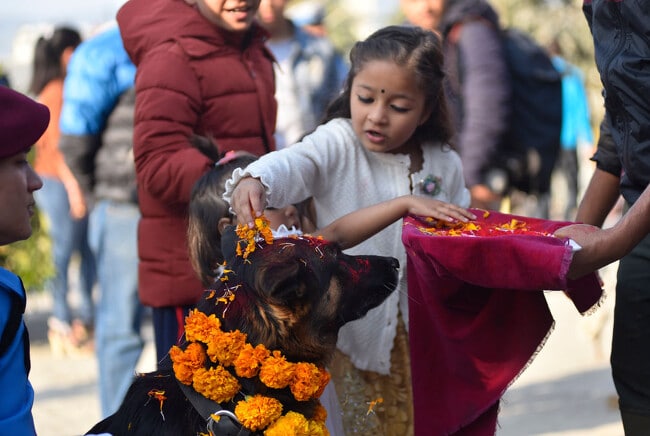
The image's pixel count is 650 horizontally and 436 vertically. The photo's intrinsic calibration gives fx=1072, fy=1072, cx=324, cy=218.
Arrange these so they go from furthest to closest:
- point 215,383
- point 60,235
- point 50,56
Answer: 1. point 60,235
2. point 50,56
3. point 215,383

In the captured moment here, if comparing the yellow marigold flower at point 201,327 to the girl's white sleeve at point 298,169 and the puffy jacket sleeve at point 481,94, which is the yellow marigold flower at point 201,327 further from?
the puffy jacket sleeve at point 481,94

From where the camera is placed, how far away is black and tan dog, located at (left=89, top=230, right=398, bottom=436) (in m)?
3.33

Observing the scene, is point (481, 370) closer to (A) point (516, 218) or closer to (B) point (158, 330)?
(A) point (516, 218)

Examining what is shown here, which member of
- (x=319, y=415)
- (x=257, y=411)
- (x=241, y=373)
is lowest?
(x=319, y=415)

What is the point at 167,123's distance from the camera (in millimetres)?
4707

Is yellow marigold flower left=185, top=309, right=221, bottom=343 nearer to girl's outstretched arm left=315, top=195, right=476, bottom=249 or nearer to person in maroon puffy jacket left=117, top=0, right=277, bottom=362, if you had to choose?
girl's outstretched arm left=315, top=195, right=476, bottom=249

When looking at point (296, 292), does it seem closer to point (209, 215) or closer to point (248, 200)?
point (248, 200)

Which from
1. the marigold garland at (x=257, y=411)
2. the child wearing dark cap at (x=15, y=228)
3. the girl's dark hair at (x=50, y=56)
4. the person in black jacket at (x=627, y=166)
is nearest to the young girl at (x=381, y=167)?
the person in black jacket at (x=627, y=166)

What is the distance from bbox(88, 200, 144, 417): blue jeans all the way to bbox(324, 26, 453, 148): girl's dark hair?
2.34 metres

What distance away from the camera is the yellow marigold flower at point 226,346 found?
3.29m

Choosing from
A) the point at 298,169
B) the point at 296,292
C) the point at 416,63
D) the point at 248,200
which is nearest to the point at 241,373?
the point at 296,292

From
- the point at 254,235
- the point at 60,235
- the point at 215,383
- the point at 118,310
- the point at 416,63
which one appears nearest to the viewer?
the point at 215,383

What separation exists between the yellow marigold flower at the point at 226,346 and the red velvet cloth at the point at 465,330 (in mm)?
689

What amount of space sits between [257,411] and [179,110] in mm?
1832
